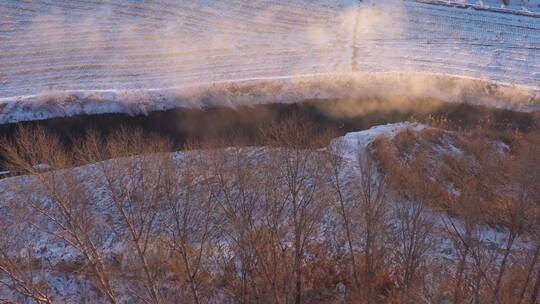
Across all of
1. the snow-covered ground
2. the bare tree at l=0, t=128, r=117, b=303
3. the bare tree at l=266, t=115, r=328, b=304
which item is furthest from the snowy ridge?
the bare tree at l=266, t=115, r=328, b=304

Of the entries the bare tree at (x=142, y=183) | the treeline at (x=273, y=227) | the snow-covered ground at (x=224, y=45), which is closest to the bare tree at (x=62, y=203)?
the treeline at (x=273, y=227)

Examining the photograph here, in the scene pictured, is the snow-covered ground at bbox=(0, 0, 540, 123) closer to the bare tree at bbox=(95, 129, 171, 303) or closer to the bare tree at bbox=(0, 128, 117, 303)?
the bare tree at bbox=(0, 128, 117, 303)

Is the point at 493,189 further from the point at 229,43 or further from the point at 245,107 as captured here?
the point at 229,43

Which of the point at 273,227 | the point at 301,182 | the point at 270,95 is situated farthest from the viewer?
the point at 270,95

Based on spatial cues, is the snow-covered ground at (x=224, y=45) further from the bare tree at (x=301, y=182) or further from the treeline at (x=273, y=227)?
the bare tree at (x=301, y=182)

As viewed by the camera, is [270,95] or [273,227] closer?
[273,227]

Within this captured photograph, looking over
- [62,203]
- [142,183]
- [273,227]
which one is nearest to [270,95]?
[142,183]

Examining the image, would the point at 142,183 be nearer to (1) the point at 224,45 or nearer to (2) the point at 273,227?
(2) the point at 273,227
